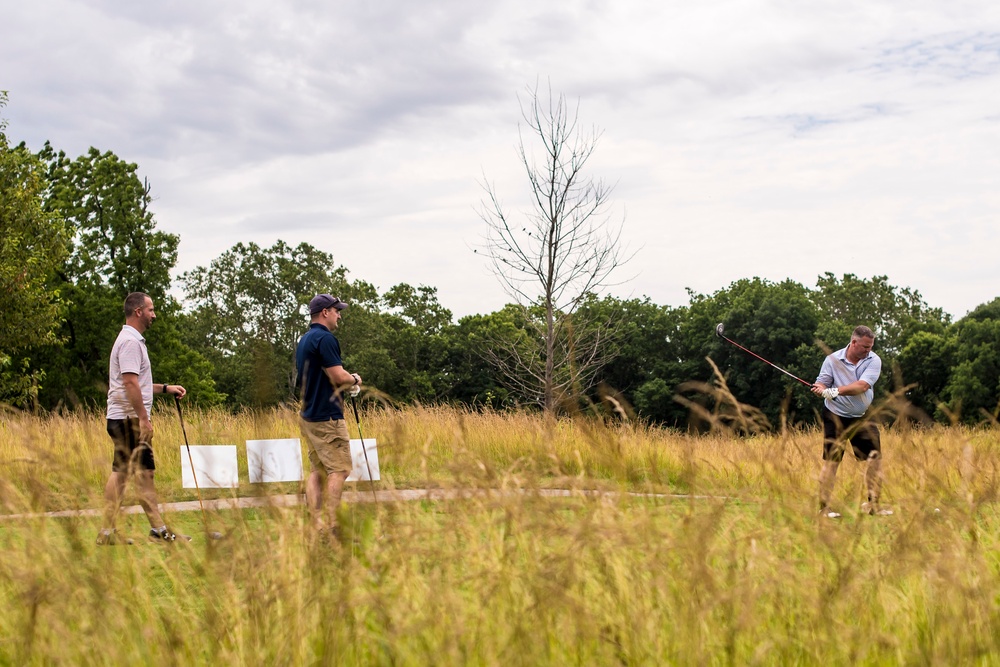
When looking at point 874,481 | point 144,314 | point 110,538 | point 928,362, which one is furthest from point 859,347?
point 928,362

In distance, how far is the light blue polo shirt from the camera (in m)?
8.49

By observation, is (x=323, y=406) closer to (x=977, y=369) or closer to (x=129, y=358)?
(x=129, y=358)

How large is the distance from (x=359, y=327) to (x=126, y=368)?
55146 millimetres

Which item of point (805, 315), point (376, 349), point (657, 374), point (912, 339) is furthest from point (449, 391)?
point (912, 339)

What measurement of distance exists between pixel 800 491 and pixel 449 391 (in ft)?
213

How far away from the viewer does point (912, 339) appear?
58.9 meters

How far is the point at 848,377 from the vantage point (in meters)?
8.59

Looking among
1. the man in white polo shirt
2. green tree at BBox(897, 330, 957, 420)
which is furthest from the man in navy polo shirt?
green tree at BBox(897, 330, 957, 420)

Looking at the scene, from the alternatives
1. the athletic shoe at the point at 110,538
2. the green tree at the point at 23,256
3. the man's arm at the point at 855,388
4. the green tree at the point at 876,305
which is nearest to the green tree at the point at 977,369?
the green tree at the point at 876,305

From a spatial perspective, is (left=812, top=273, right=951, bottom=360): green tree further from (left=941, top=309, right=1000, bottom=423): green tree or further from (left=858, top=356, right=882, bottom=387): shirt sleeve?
(left=858, top=356, right=882, bottom=387): shirt sleeve

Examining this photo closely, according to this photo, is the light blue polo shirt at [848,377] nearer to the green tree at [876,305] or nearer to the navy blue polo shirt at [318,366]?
the navy blue polo shirt at [318,366]

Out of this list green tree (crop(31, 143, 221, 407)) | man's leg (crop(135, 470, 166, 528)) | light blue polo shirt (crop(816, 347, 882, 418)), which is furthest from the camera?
green tree (crop(31, 143, 221, 407))

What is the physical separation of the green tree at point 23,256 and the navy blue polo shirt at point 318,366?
57.5 feet

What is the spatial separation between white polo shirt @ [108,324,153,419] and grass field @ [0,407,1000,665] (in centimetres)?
289
